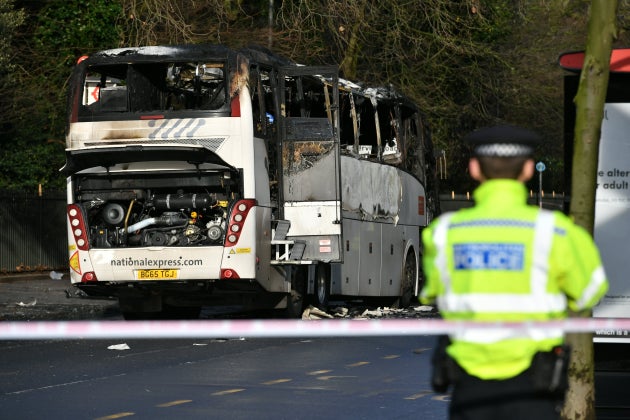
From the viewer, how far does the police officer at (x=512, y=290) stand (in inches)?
206

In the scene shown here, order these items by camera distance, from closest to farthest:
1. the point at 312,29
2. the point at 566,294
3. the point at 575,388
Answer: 1. the point at 566,294
2. the point at 575,388
3. the point at 312,29

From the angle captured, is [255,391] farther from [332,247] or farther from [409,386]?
[332,247]

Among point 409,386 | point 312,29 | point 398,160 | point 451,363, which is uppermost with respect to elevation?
point 312,29

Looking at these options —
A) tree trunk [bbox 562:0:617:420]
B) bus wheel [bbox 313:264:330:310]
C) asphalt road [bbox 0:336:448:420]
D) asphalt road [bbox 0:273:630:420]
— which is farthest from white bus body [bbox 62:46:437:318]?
tree trunk [bbox 562:0:617:420]

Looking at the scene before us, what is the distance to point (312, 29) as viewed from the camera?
31625 mm

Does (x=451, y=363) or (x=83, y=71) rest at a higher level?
(x=83, y=71)

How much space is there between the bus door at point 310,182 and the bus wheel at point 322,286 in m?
1.65

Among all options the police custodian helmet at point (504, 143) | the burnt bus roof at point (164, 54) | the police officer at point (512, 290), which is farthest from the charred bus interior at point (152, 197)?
the police officer at point (512, 290)

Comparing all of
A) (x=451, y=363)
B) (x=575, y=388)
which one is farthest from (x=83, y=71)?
(x=451, y=363)

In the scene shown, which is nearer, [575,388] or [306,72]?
[575,388]

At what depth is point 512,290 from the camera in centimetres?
525

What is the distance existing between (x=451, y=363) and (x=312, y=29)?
87.4 feet

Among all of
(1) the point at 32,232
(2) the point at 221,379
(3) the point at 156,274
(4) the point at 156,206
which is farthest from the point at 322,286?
(1) the point at 32,232

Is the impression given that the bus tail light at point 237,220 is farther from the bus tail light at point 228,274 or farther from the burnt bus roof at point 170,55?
the burnt bus roof at point 170,55
